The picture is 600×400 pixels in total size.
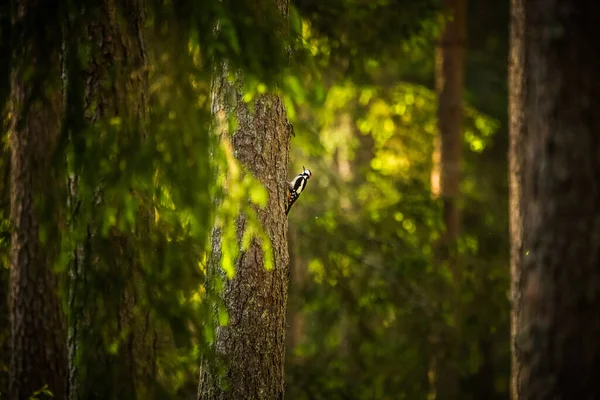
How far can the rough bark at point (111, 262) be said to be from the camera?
3.84m

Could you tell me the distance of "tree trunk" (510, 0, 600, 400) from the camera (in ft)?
11.9

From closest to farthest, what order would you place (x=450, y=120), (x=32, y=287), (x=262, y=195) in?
(x=262, y=195)
(x=32, y=287)
(x=450, y=120)

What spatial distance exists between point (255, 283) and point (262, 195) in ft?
5.23

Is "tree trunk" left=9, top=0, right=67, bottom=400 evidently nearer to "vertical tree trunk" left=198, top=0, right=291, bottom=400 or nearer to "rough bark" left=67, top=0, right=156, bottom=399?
"rough bark" left=67, top=0, right=156, bottom=399

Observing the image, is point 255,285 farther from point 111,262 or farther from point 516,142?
point 516,142

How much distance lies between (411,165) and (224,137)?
7820 mm

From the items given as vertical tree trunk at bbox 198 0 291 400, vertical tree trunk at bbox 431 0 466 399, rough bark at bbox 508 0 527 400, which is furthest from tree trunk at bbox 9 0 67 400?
vertical tree trunk at bbox 431 0 466 399

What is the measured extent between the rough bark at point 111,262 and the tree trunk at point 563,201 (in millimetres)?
2366

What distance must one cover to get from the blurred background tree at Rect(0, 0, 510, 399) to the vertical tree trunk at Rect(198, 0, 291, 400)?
0.22 m

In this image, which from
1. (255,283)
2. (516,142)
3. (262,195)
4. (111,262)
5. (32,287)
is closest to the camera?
(262,195)

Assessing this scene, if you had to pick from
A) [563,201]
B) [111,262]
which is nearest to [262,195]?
[111,262]

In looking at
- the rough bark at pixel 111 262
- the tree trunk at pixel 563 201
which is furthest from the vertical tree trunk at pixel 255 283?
the tree trunk at pixel 563 201

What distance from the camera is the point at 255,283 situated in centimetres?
471

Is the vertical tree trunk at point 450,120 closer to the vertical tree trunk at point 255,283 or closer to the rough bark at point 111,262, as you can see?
the vertical tree trunk at point 255,283
